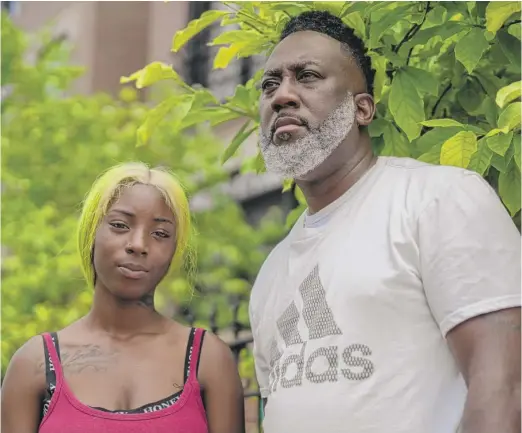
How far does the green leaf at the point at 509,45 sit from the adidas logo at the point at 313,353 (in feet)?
3.56

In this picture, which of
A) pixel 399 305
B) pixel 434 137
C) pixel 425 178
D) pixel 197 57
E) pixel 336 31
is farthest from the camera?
pixel 197 57

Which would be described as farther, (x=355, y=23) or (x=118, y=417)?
(x=355, y=23)

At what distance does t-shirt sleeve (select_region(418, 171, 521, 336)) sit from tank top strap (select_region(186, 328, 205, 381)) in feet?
2.68

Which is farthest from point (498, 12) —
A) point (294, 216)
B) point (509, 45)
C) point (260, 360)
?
point (260, 360)

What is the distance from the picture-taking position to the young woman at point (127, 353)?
310 centimetres

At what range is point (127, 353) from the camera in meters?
3.23

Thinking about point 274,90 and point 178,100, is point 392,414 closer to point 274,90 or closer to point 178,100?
point 274,90

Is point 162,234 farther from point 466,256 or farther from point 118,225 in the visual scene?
point 466,256

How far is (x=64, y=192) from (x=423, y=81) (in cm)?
674

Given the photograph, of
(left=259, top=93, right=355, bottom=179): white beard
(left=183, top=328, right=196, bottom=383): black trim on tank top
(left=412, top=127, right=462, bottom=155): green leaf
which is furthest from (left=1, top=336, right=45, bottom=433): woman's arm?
(left=412, top=127, right=462, bottom=155): green leaf

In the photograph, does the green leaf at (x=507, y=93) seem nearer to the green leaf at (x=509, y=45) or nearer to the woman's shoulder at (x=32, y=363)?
the green leaf at (x=509, y=45)

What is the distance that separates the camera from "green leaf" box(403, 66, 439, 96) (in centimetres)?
355

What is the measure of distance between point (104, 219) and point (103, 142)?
22.1 feet

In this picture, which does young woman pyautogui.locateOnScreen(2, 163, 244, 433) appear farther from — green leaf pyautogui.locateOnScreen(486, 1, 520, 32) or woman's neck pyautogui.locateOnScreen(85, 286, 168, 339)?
green leaf pyautogui.locateOnScreen(486, 1, 520, 32)
